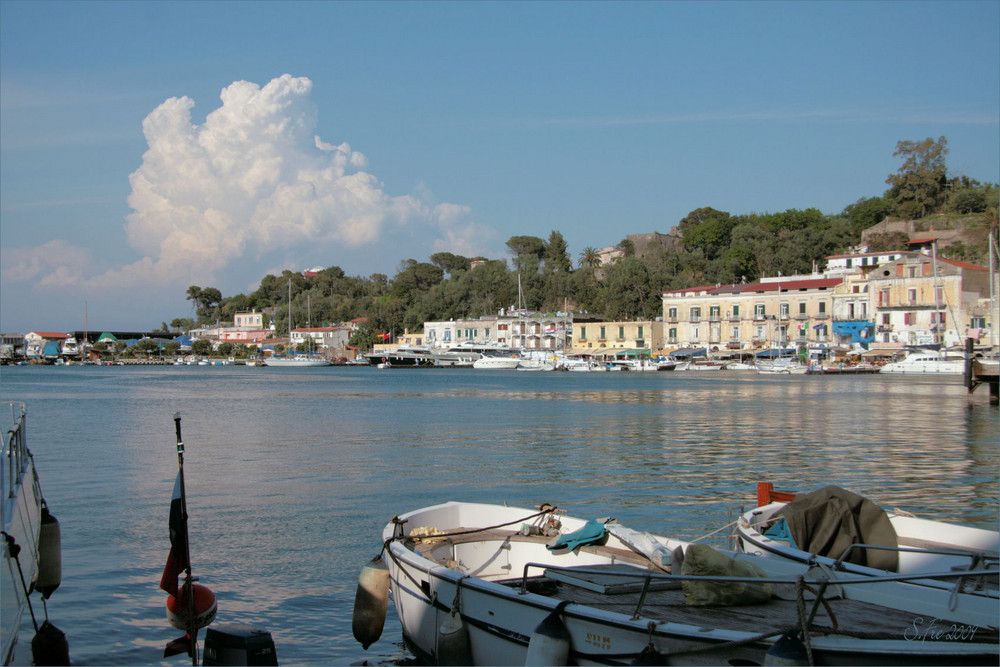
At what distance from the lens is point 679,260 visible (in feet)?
401

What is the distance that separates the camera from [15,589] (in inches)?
355

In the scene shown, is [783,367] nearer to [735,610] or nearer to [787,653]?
[735,610]

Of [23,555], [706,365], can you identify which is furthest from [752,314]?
[23,555]

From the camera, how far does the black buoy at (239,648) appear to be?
27.1ft

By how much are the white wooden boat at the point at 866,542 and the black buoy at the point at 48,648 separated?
7.69 metres

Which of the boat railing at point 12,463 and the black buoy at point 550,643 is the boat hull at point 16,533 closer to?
the boat railing at point 12,463

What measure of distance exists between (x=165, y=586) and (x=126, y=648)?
3.38 ft

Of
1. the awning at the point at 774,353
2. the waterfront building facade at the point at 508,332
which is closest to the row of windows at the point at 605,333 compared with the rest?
the waterfront building facade at the point at 508,332

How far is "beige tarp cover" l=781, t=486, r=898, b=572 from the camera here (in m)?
9.05

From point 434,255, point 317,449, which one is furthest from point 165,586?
point 434,255

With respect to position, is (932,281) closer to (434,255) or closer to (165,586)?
(165,586)

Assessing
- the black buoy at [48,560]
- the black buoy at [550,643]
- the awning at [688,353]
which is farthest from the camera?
the awning at [688,353]

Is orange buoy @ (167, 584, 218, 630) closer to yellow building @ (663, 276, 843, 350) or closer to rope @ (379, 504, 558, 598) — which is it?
rope @ (379, 504, 558, 598)

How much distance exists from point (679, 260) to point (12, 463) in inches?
4588
